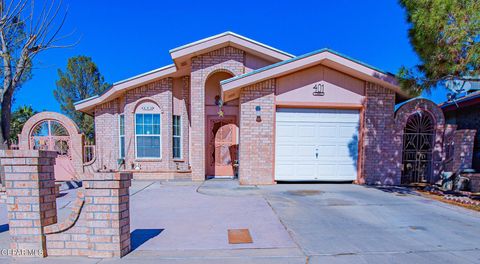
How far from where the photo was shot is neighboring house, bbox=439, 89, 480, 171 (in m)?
8.72

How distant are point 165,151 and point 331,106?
6.80 m

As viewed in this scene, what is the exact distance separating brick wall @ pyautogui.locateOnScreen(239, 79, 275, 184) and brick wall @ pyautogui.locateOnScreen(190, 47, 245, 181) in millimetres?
1832

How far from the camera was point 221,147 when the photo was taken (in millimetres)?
9320

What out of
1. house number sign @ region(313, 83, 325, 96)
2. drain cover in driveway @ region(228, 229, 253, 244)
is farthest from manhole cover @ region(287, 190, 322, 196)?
house number sign @ region(313, 83, 325, 96)

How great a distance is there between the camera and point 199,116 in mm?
8445

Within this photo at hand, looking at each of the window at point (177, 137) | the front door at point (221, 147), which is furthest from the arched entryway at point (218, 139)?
the window at point (177, 137)

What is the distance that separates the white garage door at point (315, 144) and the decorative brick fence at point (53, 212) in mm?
5618

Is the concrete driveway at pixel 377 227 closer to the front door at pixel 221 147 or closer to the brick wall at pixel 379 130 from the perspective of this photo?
the brick wall at pixel 379 130

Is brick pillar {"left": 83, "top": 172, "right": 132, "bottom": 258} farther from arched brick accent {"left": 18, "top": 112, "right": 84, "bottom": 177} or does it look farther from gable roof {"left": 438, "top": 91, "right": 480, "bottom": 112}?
gable roof {"left": 438, "top": 91, "right": 480, "bottom": 112}

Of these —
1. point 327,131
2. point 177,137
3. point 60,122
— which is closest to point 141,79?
point 177,137

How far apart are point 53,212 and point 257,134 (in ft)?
18.3

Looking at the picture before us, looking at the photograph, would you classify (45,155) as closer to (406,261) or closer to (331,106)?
(406,261)

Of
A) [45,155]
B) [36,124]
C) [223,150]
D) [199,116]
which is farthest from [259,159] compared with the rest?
[36,124]

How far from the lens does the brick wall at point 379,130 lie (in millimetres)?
7594
